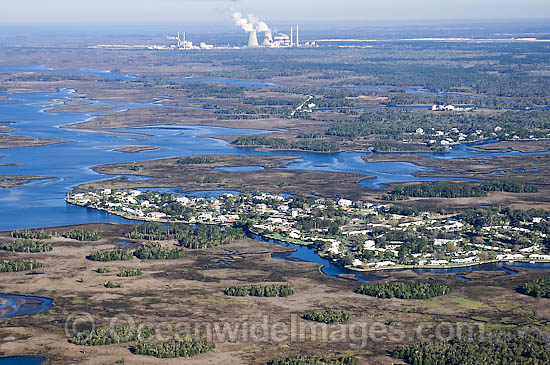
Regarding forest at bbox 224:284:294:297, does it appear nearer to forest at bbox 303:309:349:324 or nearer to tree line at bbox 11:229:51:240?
forest at bbox 303:309:349:324

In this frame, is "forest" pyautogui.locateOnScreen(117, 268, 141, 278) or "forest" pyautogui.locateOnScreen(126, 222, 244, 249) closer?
"forest" pyautogui.locateOnScreen(117, 268, 141, 278)

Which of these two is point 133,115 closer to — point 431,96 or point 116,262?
point 431,96

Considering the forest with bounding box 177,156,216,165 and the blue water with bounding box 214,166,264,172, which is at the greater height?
the forest with bounding box 177,156,216,165

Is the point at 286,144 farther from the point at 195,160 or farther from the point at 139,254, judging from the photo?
the point at 139,254

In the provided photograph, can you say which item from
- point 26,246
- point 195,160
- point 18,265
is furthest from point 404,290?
point 195,160

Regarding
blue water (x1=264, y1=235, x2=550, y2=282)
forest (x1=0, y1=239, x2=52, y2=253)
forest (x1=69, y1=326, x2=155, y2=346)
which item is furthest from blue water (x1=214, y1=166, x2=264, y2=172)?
forest (x1=69, y1=326, x2=155, y2=346)

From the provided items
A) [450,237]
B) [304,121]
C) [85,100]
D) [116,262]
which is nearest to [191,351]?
[116,262]
